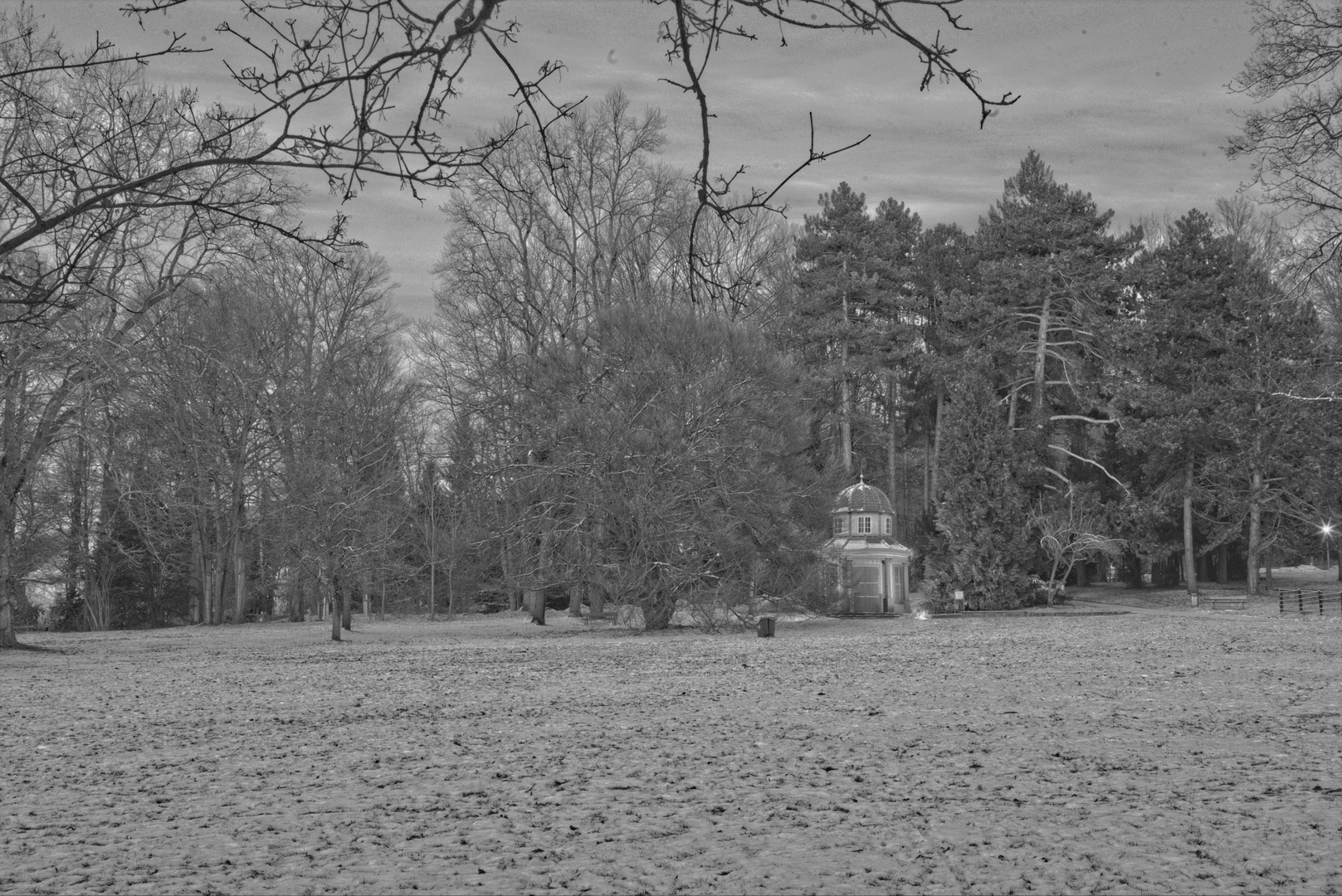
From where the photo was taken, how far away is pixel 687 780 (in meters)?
8.32

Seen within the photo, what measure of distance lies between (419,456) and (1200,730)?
3008 cm

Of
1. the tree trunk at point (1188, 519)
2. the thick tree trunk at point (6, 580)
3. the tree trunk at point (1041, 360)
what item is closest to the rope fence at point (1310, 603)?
the tree trunk at point (1188, 519)

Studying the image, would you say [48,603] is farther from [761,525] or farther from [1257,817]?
[1257,817]

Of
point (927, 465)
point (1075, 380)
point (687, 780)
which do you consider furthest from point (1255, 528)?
point (687, 780)

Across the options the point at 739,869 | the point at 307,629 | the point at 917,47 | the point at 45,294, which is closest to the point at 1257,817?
the point at 739,869

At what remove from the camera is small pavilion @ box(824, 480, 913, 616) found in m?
41.6

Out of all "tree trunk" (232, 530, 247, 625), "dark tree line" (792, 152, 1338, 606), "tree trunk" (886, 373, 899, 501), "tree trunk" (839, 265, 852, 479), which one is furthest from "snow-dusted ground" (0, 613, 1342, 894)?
"tree trunk" (886, 373, 899, 501)

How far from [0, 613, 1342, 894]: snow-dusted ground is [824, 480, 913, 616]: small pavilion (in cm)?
2356

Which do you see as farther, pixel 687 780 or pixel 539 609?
pixel 539 609

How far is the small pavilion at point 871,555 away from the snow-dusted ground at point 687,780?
23.6m

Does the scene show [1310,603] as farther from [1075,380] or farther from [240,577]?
[240,577]

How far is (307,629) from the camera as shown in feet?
111

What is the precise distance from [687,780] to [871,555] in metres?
34.2

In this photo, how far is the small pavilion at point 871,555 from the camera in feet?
136
